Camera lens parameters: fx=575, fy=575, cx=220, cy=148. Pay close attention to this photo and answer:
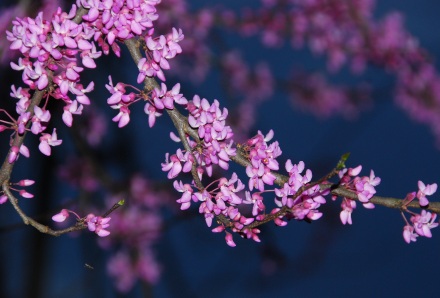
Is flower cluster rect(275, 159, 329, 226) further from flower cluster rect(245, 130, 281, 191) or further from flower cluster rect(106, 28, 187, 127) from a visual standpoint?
flower cluster rect(106, 28, 187, 127)

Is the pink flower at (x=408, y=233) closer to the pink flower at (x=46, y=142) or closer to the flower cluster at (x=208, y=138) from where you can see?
the flower cluster at (x=208, y=138)

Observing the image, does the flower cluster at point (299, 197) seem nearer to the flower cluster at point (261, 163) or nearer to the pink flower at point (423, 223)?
the flower cluster at point (261, 163)

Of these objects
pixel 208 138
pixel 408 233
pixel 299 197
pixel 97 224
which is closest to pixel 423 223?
pixel 408 233

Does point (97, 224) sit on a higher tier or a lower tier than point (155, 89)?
lower

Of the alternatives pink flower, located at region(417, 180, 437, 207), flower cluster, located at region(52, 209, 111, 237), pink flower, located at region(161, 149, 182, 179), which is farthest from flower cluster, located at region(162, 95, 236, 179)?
pink flower, located at region(417, 180, 437, 207)

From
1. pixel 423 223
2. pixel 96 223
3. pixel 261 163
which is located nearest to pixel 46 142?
pixel 96 223

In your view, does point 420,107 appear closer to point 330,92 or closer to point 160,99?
point 330,92

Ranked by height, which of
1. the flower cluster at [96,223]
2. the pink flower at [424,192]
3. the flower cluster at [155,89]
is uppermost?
the flower cluster at [155,89]

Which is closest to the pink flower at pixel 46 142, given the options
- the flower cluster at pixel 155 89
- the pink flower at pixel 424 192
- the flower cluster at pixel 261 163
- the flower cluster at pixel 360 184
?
the flower cluster at pixel 155 89

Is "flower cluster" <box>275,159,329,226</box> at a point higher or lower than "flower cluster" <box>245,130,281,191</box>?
lower

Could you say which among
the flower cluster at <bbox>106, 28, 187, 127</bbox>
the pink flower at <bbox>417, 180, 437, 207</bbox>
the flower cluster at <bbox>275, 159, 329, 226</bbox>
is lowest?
the flower cluster at <bbox>275, 159, 329, 226</bbox>

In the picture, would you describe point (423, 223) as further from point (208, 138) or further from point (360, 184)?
point (208, 138)

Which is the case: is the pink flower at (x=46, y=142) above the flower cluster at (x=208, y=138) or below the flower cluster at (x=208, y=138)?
below
